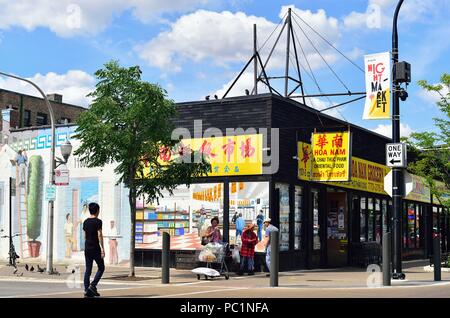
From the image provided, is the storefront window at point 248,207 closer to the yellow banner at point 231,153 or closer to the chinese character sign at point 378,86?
the yellow banner at point 231,153

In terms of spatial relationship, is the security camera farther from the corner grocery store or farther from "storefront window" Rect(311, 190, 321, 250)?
"storefront window" Rect(311, 190, 321, 250)

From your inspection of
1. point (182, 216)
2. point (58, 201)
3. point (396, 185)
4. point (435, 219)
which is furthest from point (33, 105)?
point (396, 185)

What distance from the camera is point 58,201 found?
92.3 feet

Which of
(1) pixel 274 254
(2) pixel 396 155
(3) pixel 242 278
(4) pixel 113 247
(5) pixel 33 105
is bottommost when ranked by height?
(3) pixel 242 278

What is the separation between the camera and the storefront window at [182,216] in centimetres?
2377

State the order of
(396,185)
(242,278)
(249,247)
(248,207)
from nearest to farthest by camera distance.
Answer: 1. (396,185)
2. (242,278)
3. (249,247)
4. (248,207)

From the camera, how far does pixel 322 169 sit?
79.9 ft

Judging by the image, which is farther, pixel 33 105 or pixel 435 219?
pixel 33 105

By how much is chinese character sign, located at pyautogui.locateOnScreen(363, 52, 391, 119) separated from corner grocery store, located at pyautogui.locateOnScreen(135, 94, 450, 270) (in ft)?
9.56

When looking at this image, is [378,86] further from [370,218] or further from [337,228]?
[370,218]

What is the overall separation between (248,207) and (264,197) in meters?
0.66

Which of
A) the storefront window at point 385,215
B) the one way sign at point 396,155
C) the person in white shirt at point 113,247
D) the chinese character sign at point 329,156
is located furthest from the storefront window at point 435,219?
the one way sign at point 396,155

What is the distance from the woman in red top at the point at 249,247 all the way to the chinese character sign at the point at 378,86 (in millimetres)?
4891

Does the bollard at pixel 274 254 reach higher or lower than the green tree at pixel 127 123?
lower
